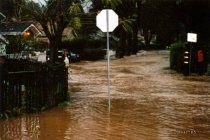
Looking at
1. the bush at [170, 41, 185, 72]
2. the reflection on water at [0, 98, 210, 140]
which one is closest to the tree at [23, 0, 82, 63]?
the reflection on water at [0, 98, 210, 140]

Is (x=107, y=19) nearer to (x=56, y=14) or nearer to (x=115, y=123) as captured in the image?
Answer: (x=56, y=14)

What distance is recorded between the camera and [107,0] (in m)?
15.3

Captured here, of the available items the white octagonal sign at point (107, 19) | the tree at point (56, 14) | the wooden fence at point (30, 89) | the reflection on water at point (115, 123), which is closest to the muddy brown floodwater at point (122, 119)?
the reflection on water at point (115, 123)

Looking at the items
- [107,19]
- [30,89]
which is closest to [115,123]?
[30,89]

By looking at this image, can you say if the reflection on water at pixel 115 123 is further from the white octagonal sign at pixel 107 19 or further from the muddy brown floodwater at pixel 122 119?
the white octagonal sign at pixel 107 19

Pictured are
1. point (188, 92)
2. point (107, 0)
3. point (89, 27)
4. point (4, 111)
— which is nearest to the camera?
point (4, 111)

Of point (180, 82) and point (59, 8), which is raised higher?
point (59, 8)

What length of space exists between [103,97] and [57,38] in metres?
2.57

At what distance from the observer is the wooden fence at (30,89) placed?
11.8 m

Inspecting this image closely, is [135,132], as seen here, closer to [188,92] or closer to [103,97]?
[103,97]

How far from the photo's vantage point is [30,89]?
12.6 m

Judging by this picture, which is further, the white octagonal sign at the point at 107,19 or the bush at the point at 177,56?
the bush at the point at 177,56

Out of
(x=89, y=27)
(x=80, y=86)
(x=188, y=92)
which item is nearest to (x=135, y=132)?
(x=188, y=92)

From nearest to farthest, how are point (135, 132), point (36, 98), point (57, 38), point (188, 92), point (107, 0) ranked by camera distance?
point (135, 132) < point (36, 98) < point (107, 0) < point (57, 38) < point (188, 92)
